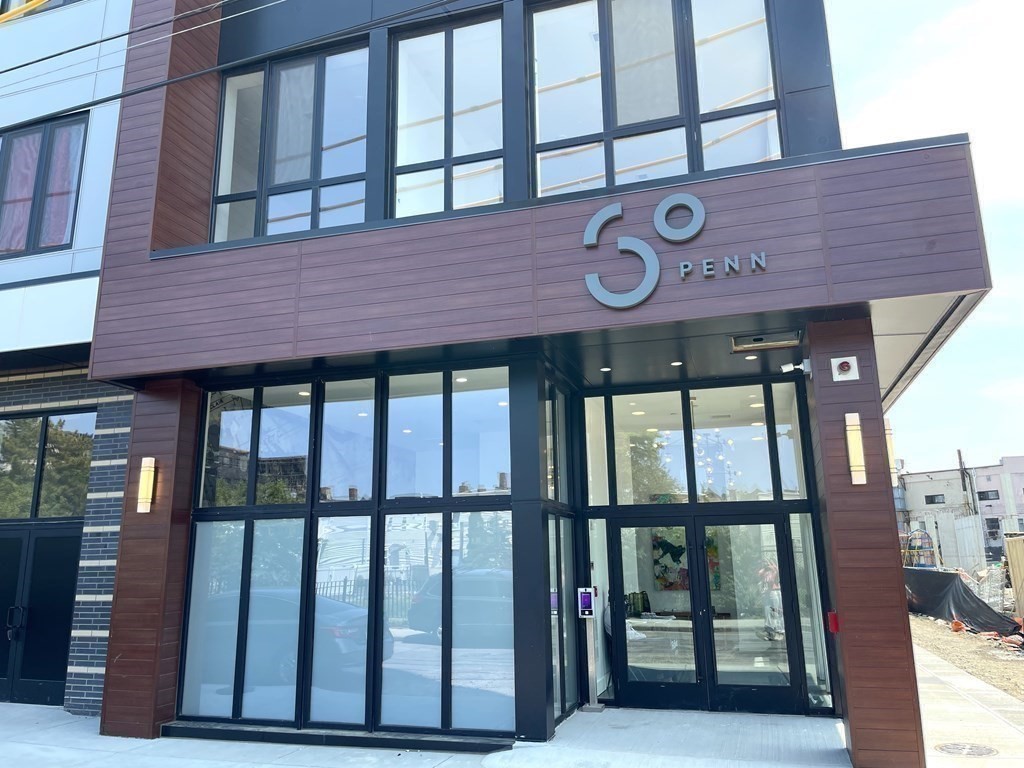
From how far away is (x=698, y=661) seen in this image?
8641mm

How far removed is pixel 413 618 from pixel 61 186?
759cm

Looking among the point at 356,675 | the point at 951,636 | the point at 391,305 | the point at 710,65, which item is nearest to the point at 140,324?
Result: the point at 391,305

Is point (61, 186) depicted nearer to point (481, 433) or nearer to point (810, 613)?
point (481, 433)

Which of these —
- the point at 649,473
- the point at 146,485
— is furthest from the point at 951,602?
the point at 146,485

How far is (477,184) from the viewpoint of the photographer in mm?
8539

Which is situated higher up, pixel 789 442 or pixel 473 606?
pixel 789 442

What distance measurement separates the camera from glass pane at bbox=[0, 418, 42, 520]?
10531 mm

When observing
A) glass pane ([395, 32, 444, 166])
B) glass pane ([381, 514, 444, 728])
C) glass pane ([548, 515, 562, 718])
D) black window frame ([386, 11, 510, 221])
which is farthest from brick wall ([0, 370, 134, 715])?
glass pane ([548, 515, 562, 718])

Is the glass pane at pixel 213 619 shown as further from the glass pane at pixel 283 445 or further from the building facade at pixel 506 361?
the glass pane at pixel 283 445

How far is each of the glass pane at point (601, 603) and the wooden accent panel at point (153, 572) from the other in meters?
4.79

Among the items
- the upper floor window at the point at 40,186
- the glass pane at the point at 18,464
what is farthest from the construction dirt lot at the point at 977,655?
the upper floor window at the point at 40,186

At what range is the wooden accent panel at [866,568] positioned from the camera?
6.16 m

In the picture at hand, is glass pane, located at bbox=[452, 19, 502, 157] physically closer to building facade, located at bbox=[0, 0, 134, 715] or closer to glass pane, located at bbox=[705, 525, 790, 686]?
building facade, located at bbox=[0, 0, 134, 715]

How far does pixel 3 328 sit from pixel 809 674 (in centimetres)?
1066
